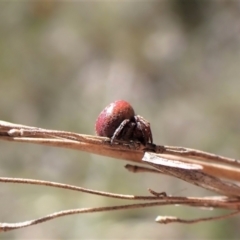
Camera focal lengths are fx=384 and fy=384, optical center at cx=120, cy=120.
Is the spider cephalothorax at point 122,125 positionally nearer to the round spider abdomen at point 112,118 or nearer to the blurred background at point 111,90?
the round spider abdomen at point 112,118

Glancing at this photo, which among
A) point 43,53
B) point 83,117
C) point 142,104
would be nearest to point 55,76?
point 43,53

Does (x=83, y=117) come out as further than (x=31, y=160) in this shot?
Yes

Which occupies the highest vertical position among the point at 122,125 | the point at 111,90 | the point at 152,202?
the point at 111,90

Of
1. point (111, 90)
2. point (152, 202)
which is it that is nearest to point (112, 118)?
point (152, 202)

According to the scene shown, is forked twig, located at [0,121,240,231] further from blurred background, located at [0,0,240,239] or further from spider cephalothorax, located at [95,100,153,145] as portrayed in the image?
blurred background, located at [0,0,240,239]

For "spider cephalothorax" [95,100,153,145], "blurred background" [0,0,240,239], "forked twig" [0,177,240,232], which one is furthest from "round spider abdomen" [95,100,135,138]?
"blurred background" [0,0,240,239]

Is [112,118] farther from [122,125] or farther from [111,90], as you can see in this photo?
[111,90]

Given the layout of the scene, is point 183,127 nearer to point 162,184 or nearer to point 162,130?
point 162,130
